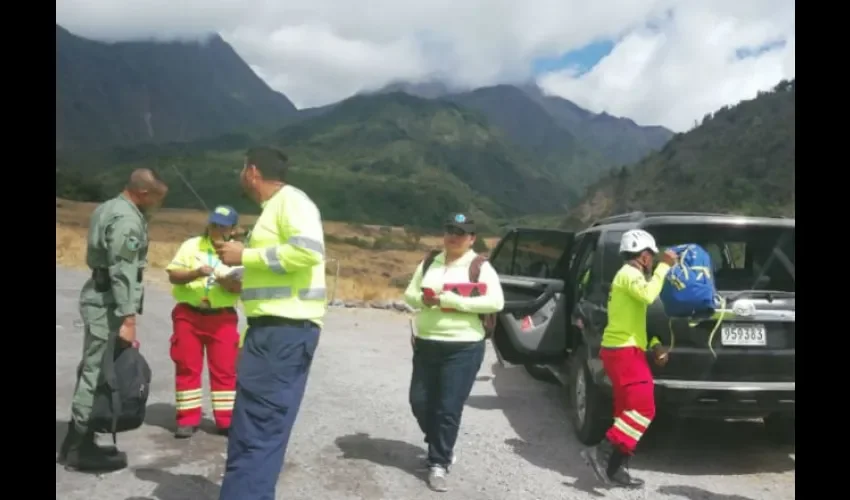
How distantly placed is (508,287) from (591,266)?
1.19m

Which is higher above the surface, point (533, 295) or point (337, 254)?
point (533, 295)

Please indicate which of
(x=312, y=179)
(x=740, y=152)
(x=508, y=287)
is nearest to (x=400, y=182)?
(x=312, y=179)

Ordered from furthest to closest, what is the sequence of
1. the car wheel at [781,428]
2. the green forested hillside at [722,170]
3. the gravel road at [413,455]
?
1. the green forested hillside at [722,170]
2. the car wheel at [781,428]
3. the gravel road at [413,455]

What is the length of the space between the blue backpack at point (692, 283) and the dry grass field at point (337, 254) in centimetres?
976

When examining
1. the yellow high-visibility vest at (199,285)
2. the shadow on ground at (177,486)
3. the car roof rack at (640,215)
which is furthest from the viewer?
the car roof rack at (640,215)

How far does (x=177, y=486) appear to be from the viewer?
475cm

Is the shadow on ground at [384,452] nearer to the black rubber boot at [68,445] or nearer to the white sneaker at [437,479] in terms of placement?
the white sneaker at [437,479]

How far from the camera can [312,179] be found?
434 feet

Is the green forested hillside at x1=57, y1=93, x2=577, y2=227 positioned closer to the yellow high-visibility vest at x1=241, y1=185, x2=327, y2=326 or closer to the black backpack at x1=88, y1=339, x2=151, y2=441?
the black backpack at x1=88, y1=339, x2=151, y2=441

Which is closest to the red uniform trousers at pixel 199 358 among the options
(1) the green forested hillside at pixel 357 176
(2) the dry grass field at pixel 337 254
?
(2) the dry grass field at pixel 337 254

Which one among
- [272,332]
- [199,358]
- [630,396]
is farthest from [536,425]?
[272,332]

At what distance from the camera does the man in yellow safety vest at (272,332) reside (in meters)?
3.77

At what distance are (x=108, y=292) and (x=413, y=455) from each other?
243 centimetres

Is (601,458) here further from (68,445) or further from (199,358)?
(68,445)
